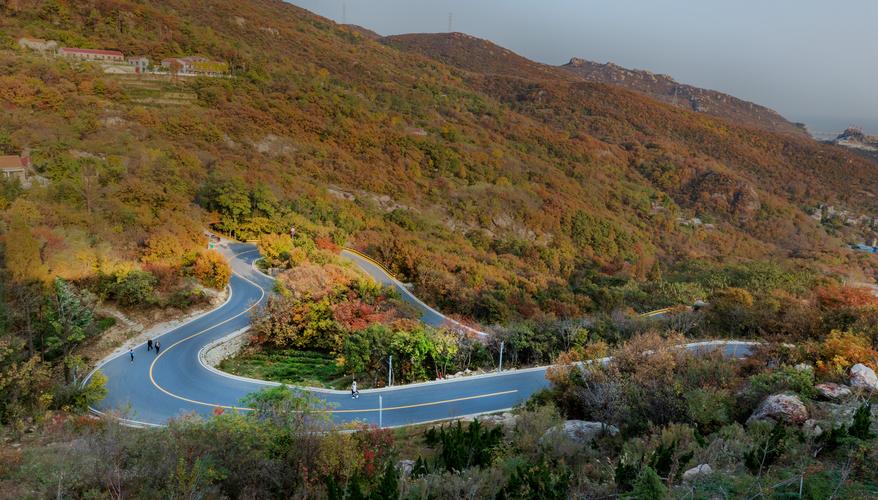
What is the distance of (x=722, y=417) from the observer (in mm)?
8867

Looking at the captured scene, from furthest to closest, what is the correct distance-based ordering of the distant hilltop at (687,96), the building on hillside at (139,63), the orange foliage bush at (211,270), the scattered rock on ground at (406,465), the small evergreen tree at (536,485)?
1. the distant hilltop at (687,96)
2. the building on hillside at (139,63)
3. the orange foliage bush at (211,270)
4. the scattered rock on ground at (406,465)
5. the small evergreen tree at (536,485)

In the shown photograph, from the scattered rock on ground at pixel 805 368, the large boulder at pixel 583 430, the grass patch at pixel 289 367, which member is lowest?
the grass patch at pixel 289 367

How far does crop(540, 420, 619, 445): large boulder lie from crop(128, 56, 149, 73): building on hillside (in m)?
51.0

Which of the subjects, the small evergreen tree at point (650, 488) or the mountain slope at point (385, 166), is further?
the mountain slope at point (385, 166)

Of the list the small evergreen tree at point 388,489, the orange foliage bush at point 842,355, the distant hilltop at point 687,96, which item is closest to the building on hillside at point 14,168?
the small evergreen tree at point 388,489

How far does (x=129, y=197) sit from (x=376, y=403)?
711 inches

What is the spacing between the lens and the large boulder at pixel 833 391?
9.29m

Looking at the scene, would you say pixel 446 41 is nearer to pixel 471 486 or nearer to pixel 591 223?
pixel 591 223

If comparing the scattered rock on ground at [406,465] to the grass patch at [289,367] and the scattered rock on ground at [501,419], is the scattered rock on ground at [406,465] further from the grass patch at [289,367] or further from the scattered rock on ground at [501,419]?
the grass patch at [289,367]

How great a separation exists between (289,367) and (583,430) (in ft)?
34.5

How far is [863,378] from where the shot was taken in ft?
32.1

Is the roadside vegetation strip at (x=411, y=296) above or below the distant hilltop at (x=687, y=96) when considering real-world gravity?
below

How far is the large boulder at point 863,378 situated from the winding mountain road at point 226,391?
303 cm

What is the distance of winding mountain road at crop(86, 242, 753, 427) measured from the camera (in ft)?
41.4
